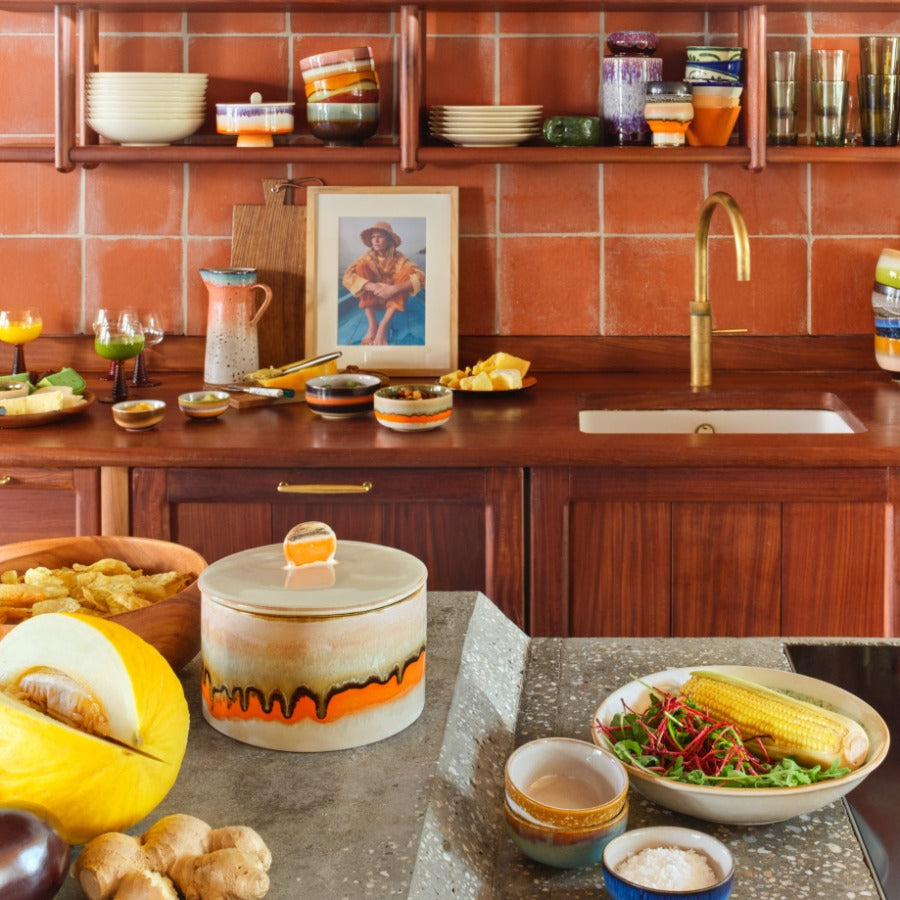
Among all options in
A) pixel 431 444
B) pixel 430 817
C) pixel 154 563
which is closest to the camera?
pixel 430 817

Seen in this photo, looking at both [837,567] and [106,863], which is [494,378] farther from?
[106,863]

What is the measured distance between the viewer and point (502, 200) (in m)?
3.09

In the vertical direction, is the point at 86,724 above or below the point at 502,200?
below

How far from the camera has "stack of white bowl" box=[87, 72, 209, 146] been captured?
2.85m

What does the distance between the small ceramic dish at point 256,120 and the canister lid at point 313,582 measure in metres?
2.00

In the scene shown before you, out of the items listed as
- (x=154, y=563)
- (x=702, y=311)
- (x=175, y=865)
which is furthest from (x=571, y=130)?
(x=175, y=865)

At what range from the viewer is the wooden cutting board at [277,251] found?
3.07 m

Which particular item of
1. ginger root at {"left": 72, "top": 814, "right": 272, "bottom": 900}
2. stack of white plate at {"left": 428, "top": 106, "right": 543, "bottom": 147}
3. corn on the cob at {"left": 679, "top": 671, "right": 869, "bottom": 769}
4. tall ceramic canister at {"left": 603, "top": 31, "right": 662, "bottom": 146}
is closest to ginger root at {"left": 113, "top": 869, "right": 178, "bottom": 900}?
ginger root at {"left": 72, "top": 814, "right": 272, "bottom": 900}

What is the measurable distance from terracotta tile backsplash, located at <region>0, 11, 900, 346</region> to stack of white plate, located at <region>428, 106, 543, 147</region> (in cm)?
21

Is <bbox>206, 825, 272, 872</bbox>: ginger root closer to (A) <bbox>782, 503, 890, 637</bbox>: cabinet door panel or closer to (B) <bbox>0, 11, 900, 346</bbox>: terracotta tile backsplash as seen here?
(A) <bbox>782, 503, 890, 637</bbox>: cabinet door panel

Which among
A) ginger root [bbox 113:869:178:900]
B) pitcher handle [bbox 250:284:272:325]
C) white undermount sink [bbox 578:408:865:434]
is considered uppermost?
pitcher handle [bbox 250:284:272:325]

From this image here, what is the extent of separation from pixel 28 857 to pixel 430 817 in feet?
1.00

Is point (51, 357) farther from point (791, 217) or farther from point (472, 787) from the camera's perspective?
point (472, 787)

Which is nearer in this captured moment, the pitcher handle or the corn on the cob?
the corn on the cob
